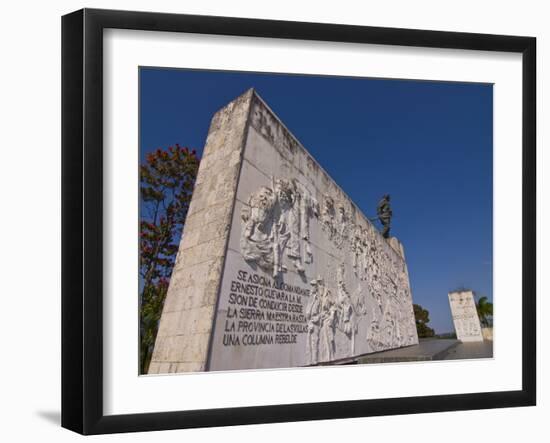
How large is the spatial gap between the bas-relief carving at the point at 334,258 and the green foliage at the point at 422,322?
2198 millimetres

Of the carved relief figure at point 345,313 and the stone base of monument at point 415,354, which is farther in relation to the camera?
the stone base of monument at point 415,354

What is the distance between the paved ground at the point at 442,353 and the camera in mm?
9922

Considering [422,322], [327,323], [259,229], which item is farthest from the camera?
[422,322]

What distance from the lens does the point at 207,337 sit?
8750mm

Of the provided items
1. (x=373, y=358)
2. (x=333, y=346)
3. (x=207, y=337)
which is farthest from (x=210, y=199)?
(x=373, y=358)

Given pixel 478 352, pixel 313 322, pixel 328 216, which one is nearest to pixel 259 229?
pixel 313 322

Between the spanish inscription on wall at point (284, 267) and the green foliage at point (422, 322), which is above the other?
the spanish inscription on wall at point (284, 267)

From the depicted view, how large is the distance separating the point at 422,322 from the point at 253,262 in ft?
45.0

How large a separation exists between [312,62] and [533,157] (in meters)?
2.88

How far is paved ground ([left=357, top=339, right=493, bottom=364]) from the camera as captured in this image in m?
9.92

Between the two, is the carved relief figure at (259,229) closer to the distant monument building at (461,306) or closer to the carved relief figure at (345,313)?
the carved relief figure at (345,313)

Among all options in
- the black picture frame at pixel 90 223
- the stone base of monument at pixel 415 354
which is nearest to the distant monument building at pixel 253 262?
the black picture frame at pixel 90 223

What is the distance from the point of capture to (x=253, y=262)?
9.53 m

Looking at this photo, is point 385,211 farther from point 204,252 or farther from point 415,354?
point 204,252
